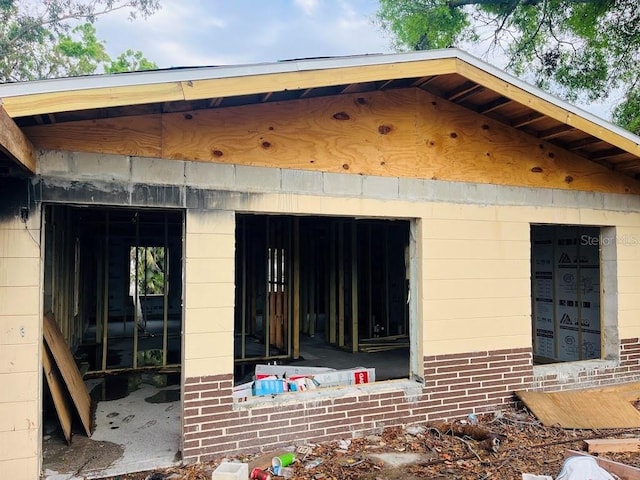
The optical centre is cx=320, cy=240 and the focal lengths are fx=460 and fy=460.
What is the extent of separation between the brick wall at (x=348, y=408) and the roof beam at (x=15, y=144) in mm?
2254

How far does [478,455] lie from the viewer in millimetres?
4461

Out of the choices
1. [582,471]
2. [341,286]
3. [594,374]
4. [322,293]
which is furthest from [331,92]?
[322,293]

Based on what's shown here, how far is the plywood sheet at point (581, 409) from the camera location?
5.18 meters

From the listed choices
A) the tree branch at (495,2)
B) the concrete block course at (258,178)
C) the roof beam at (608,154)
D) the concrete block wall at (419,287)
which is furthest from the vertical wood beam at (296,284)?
the tree branch at (495,2)

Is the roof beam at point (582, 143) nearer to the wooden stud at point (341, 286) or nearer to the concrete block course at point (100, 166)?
the wooden stud at point (341, 286)

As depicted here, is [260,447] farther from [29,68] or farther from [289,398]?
[29,68]

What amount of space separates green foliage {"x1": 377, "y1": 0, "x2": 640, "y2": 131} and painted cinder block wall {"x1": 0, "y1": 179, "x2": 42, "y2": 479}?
16694 mm

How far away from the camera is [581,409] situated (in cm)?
541

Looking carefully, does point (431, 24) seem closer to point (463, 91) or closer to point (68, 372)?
point (463, 91)

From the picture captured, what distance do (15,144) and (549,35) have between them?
18.8 m

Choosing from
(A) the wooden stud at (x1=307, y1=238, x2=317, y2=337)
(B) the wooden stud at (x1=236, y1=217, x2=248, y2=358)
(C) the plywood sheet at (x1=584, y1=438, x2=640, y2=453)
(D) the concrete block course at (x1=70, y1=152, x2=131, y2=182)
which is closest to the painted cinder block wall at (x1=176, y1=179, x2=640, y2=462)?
(D) the concrete block course at (x1=70, y1=152, x2=131, y2=182)

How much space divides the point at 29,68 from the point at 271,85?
17943 millimetres

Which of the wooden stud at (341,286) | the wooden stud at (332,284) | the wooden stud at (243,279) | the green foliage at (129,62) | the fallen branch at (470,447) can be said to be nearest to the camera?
the fallen branch at (470,447)

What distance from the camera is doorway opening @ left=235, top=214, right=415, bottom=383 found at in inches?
333
